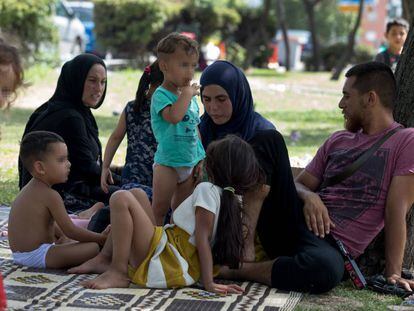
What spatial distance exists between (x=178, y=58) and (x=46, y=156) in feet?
3.31

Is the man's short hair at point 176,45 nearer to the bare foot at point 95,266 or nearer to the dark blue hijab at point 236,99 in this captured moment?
the dark blue hijab at point 236,99

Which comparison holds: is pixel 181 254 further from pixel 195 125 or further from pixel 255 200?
pixel 195 125

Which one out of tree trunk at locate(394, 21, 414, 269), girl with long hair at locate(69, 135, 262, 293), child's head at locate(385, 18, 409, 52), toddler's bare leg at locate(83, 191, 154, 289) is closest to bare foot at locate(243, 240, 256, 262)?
girl with long hair at locate(69, 135, 262, 293)

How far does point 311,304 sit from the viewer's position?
14.6 ft

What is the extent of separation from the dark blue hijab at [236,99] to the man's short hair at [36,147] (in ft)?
3.22

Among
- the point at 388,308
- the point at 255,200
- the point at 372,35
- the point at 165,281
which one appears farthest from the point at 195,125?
the point at 372,35

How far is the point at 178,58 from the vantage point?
17.4 feet

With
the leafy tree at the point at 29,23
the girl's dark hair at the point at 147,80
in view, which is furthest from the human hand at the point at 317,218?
the leafy tree at the point at 29,23

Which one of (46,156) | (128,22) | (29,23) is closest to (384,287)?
(46,156)

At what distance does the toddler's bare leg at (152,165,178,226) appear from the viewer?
5.34 m

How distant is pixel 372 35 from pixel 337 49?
33274mm

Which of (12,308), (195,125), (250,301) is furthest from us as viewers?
(195,125)

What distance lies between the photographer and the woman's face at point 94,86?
6.12 metres

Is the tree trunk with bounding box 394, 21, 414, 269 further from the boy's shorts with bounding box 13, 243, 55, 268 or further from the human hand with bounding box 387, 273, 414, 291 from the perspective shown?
the boy's shorts with bounding box 13, 243, 55, 268
